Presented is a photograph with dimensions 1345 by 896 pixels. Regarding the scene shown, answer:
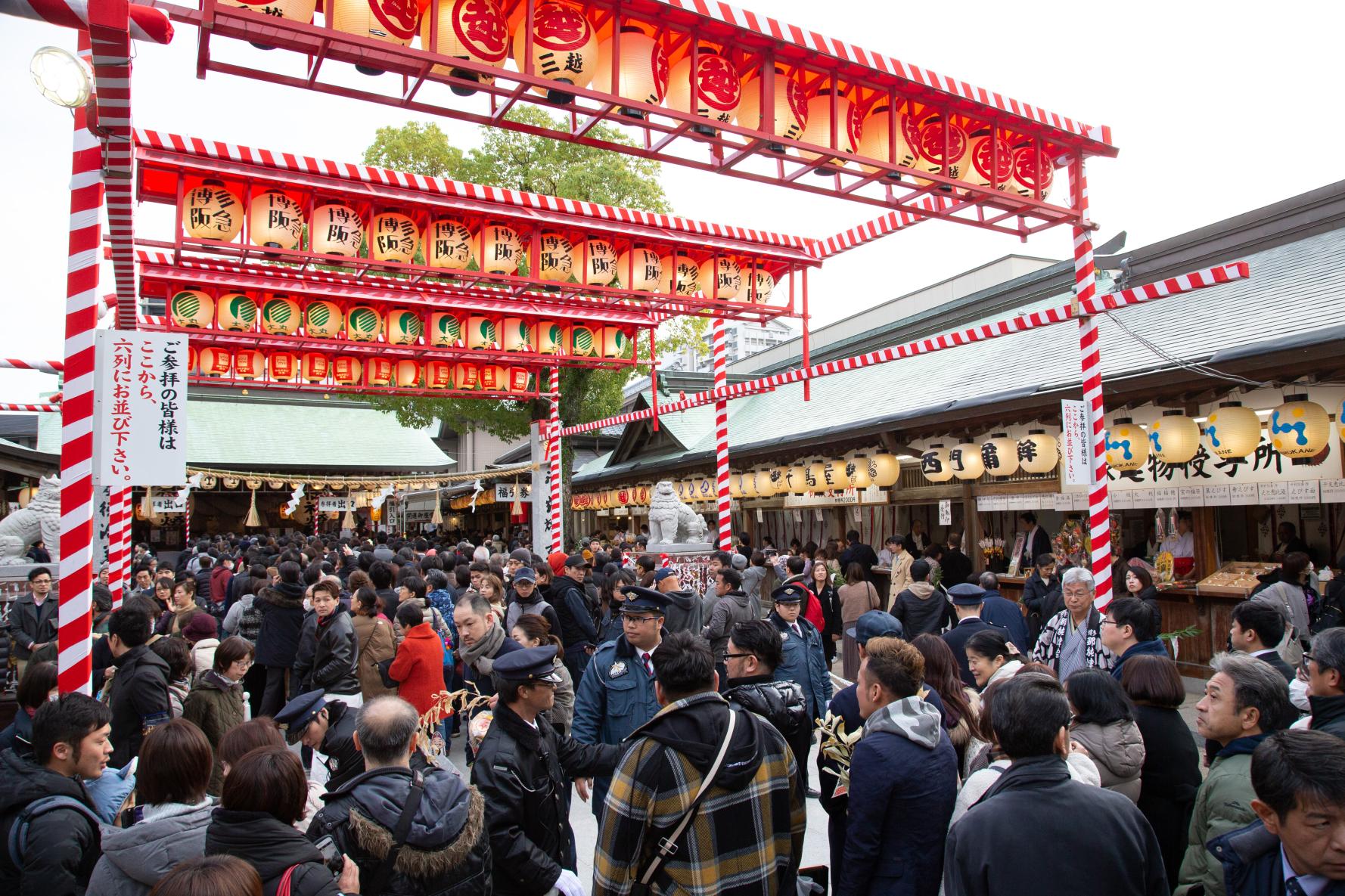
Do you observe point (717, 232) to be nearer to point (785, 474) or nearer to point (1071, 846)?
point (785, 474)

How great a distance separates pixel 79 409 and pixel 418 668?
2868 mm

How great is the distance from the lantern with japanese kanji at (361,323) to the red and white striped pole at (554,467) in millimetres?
4498

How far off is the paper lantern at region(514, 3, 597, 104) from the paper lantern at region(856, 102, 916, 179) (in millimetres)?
2972

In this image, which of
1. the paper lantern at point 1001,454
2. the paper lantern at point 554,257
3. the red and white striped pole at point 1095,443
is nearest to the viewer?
the red and white striped pole at point 1095,443

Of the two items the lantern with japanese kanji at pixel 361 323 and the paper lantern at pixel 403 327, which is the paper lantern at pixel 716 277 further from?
the lantern with japanese kanji at pixel 361 323

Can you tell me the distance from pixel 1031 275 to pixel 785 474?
6.20 meters

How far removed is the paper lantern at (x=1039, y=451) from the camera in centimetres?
1108

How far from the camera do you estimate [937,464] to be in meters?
12.7

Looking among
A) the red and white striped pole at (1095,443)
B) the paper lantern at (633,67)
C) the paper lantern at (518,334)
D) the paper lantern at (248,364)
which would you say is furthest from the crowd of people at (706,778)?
the paper lantern at (248,364)

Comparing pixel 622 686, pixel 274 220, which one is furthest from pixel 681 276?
pixel 622 686

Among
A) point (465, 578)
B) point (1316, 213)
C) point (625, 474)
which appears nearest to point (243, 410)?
point (625, 474)

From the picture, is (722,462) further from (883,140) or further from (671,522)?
(883,140)

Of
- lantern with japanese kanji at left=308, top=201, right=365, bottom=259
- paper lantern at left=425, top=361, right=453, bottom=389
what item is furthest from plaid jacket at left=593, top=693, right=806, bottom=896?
paper lantern at left=425, top=361, right=453, bottom=389

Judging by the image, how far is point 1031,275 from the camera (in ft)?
53.4
